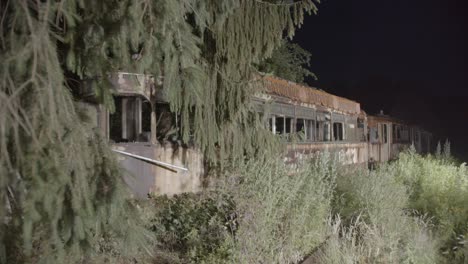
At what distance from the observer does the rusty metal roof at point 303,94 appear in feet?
30.3

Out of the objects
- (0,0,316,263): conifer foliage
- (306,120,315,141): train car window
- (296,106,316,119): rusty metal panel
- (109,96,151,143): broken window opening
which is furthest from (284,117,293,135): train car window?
(0,0,316,263): conifer foliage

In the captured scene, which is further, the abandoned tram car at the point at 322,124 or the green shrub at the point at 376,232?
the abandoned tram car at the point at 322,124

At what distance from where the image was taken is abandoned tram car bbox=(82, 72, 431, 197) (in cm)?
632

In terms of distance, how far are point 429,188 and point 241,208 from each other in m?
6.08

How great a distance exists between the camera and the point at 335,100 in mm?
13750

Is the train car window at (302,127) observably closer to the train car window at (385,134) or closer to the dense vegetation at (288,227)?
the dense vegetation at (288,227)

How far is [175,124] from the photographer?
23.2ft

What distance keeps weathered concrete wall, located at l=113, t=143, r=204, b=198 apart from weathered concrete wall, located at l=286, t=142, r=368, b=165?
7.26 ft

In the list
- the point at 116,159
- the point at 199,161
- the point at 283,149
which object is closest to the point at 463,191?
the point at 283,149

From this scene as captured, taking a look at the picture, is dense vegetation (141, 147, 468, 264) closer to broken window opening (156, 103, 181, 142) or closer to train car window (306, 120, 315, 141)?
broken window opening (156, 103, 181, 142)

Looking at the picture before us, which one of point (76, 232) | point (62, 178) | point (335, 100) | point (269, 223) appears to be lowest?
point (269, 223)

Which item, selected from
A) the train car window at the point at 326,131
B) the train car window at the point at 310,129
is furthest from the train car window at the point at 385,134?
the train car window at the point at 310,129

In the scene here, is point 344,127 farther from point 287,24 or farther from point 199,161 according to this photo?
point 287,24

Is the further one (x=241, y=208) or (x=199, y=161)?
(x=199, y=161)
